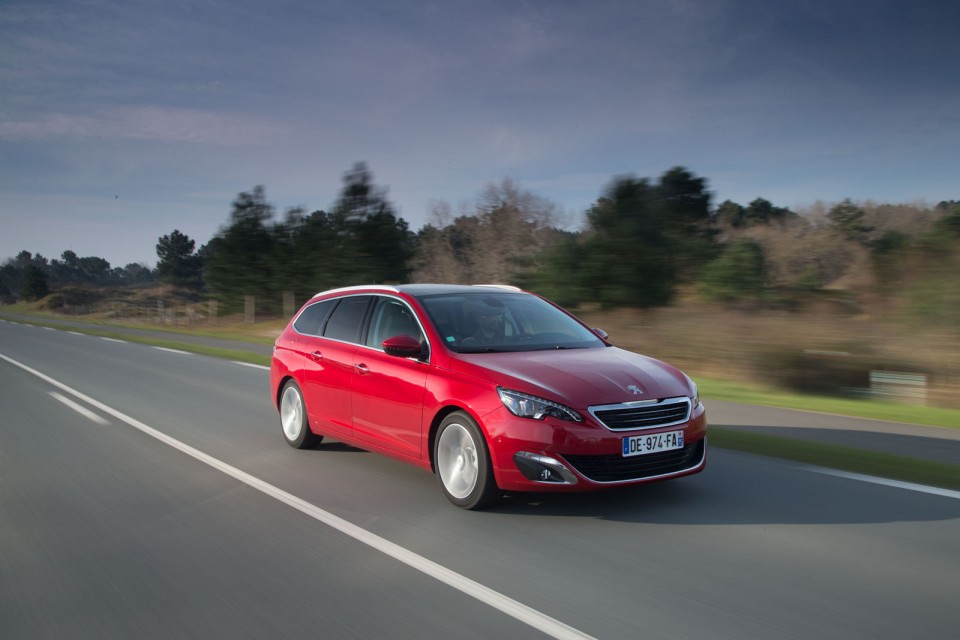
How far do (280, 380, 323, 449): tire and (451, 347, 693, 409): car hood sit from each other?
2.55m

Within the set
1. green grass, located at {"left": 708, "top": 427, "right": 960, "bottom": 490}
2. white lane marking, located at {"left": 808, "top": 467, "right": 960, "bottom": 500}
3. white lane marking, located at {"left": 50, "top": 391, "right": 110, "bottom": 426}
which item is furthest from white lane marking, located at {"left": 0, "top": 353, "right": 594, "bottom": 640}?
green grass, located at {"left": 708, "top": 427, "right": 960, "bottom": 490}

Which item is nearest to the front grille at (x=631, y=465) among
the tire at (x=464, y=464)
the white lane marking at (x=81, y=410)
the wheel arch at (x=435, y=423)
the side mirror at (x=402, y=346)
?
the tire at (x=464, y=464)

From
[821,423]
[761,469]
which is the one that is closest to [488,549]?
[761,469]

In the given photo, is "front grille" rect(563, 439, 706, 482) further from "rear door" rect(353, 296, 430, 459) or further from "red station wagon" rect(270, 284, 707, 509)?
"rear door" rect(353, 296, 430, 459)

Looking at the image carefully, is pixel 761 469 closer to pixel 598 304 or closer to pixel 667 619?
pixel 667 619

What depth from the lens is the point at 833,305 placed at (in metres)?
15.9

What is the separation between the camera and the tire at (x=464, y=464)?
5.36m

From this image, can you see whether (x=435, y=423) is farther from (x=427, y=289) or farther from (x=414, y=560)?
(x=427, y=289)

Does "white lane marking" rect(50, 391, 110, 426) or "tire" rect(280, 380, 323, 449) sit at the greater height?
"tire" rect(280, 380, 323, 449)

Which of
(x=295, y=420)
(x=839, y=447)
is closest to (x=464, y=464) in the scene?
(x=295, y=420)

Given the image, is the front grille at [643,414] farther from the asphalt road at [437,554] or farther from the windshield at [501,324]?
the windshield at [501,324]

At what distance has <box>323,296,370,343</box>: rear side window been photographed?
23.5ft

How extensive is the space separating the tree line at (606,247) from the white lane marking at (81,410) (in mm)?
12160

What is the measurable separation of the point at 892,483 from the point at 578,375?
9.07 feet
